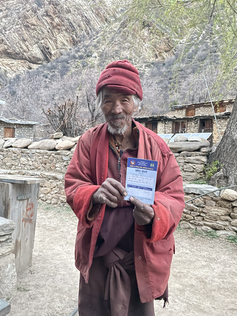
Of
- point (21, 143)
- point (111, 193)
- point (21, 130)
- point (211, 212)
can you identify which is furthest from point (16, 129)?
point (111, 193)

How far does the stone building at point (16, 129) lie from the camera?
1605 cm

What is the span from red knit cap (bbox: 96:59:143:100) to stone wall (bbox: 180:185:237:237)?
3421mm

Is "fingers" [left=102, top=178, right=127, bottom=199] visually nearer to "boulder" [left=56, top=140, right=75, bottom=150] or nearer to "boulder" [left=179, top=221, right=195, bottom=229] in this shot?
"boulder" [left=179, top=221, right=195, bottom=229]

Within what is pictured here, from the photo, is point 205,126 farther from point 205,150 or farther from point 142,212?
point 142,212

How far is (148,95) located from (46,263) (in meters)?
22.2

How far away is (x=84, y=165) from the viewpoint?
46.3 inches

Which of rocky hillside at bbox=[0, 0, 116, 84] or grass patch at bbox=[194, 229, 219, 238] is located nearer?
grass patch at bbox=[194, 229, 219, 238]

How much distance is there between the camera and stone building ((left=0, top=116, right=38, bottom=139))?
1605 cm

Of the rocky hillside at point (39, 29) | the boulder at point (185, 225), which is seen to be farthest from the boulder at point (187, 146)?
the rocky hillside at point (39, 29)

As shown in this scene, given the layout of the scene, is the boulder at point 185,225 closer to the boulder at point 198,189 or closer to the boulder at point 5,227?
the boulder at point 198,189

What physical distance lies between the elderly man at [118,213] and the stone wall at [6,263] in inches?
41.1

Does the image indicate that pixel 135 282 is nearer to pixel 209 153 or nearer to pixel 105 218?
pixel 105 218

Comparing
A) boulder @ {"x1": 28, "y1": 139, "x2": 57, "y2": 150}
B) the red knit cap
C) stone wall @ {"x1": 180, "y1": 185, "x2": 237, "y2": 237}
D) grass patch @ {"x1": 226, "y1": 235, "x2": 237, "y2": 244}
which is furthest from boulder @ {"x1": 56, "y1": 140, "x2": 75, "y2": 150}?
the red knit cap

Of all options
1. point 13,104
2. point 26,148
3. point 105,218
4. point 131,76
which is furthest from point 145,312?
point 13,104
